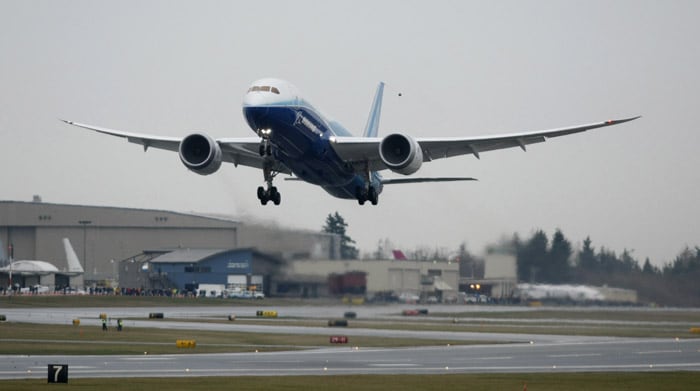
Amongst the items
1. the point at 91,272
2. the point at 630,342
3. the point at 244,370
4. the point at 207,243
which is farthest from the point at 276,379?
the point at 91,272

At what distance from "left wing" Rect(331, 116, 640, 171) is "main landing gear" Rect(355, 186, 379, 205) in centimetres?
126

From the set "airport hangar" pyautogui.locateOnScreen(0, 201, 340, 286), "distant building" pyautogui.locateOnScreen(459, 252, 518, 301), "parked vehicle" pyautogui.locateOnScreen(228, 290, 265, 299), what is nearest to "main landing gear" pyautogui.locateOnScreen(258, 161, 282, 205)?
"distant building" pyautogui.locateOnScreen(459, 252, 518, 301)

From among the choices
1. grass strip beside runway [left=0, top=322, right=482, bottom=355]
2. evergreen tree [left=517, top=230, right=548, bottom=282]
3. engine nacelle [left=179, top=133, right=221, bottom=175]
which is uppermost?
engine nacelle [left=179, top=133, right=221, bottom=175]

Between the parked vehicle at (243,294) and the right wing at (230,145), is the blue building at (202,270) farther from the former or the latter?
the right wing at (230,145)

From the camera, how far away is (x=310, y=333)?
253ft

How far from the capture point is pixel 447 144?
51.6 m

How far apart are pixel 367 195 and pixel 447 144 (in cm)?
550

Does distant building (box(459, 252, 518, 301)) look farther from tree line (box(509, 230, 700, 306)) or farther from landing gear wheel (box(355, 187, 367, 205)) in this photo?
landing gear wheel (box(355, 187, 367, 205))

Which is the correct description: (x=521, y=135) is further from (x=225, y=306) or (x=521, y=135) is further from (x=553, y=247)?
(x=225, y=306)

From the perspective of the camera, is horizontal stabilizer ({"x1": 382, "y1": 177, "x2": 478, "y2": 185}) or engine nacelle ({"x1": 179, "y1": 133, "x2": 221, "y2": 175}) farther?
horizontal stabilizer ({"x1": 382, "y1": 177, "x2": 478, "y2": 185})

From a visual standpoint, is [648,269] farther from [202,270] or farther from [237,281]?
[202,270]

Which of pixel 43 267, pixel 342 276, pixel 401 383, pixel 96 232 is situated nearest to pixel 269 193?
pixel 401 383

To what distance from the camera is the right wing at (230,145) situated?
50.2 metres

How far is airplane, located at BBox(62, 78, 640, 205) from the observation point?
45.9m
